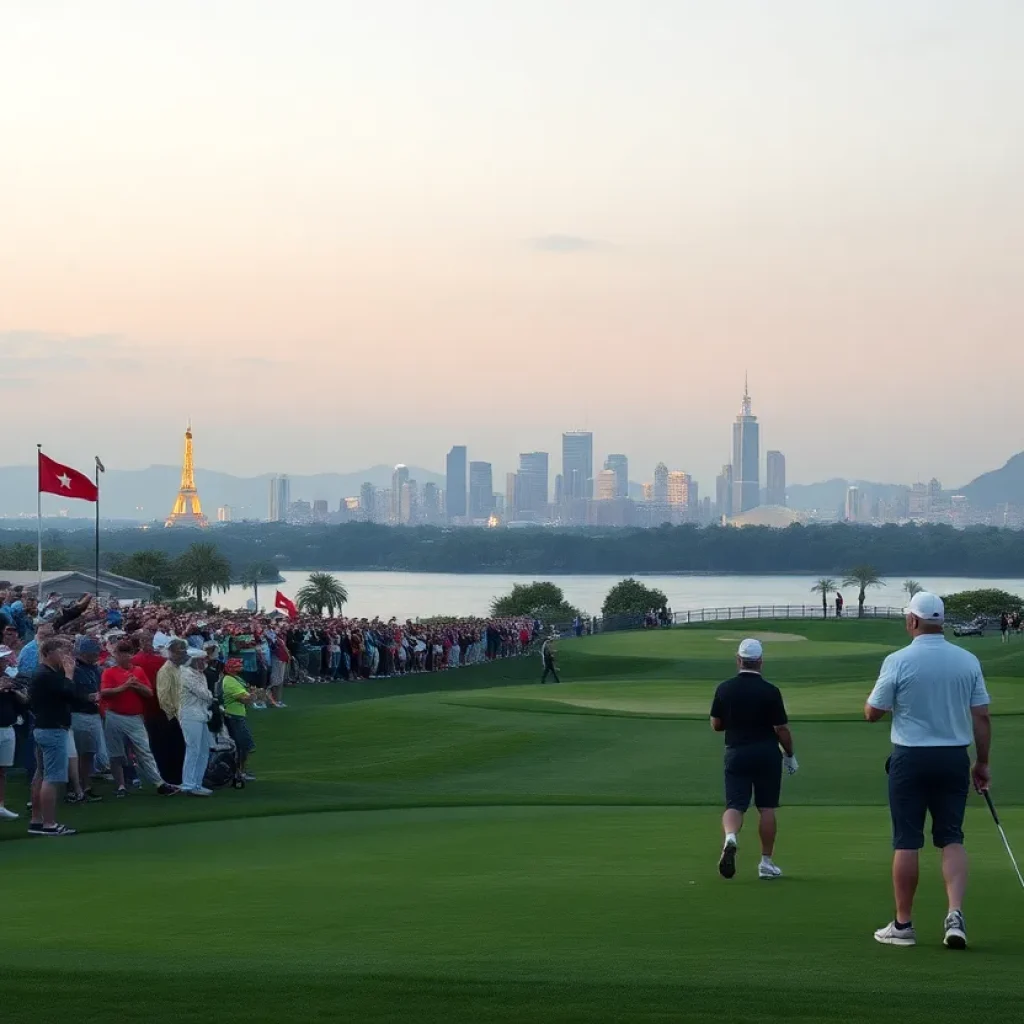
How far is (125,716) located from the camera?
18188mm

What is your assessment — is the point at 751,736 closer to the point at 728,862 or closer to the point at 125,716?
the point at 728,862

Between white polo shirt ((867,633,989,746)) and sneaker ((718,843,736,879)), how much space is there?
246 cm

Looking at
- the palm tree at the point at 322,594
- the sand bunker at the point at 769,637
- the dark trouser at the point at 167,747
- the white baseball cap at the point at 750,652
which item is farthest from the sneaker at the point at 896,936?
the palm tree at the point at 322,594

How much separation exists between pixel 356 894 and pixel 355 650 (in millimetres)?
31442

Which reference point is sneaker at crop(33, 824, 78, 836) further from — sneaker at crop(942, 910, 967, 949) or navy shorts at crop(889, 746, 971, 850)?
sneaker at crop(942, 910, 967, 949)

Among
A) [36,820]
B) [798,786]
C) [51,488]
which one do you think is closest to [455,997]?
[36,820]

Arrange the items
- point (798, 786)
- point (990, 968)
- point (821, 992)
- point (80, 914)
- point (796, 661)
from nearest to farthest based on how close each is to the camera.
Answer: point (821, 992), point (990, 968), point (80, 914), point (798, 786), point (796, 661)

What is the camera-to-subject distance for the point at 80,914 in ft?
33.3

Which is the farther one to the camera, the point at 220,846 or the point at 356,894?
the point at 220,846

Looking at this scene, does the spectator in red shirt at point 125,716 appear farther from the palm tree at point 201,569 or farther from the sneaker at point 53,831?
the palm tree at point 201,569

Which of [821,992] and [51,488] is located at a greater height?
[51,488]

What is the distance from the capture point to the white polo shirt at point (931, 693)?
8.91 metres

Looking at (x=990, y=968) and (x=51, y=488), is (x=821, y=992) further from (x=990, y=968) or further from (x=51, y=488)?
(x=51, y=488)

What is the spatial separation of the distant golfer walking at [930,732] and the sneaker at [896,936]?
0.12 meters
